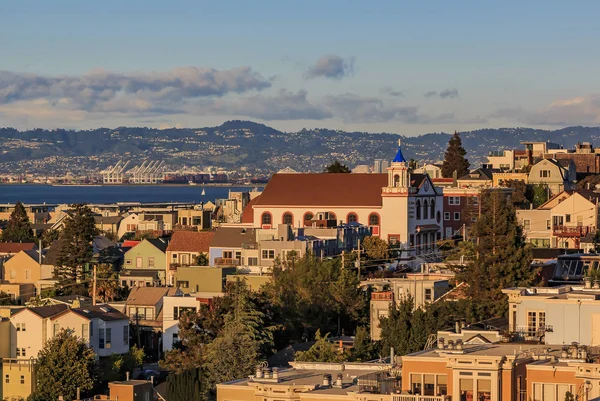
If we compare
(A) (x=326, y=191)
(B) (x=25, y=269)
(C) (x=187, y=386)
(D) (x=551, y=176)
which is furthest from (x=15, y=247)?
(C) (x=187, y=386)

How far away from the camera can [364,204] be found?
292ft

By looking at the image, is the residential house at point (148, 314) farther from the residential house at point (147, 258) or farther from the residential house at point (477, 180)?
the residential house at point (477, 180)

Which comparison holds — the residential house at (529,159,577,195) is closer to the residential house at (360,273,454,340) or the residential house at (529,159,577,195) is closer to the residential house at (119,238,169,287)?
the residential house at (119,238,169,287)

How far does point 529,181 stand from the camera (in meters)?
95.6

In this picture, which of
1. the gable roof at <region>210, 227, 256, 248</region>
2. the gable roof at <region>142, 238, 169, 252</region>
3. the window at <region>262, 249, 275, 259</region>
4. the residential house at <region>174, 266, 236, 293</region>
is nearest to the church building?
the gable roof at <region>210, 227, 256, 248</region>

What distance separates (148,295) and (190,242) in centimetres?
1920

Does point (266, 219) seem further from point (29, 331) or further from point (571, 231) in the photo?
point (29, 331)

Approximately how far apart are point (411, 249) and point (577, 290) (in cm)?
4769

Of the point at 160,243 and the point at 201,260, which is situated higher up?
the point at 160,243

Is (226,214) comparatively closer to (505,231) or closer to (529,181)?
(529,181)

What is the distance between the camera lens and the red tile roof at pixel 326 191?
295 feet

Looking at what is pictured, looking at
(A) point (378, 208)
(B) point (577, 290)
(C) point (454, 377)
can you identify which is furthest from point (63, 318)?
(A) point (378, 208)

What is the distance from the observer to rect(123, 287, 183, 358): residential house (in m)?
59.0

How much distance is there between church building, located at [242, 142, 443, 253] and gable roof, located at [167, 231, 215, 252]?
591 centimetres
